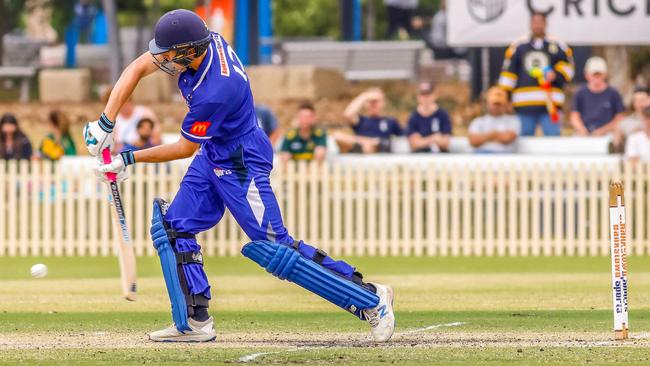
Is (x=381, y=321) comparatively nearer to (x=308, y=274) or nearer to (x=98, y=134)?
(x=308, y=274)

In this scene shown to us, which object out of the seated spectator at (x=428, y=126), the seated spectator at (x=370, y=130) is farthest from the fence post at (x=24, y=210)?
the seated spectator at (x=428, y=126)

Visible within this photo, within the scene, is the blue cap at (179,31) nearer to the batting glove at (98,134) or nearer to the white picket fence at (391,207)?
the batting glove at (98,134)

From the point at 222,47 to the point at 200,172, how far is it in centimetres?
79

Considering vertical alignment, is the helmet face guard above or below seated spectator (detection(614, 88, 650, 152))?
above

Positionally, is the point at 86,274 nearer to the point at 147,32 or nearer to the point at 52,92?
the point at 52,92

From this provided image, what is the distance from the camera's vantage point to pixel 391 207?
19.1 metres

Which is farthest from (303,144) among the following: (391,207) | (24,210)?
(24,210)

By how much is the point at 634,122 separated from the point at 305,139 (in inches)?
169

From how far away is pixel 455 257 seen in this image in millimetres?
18953

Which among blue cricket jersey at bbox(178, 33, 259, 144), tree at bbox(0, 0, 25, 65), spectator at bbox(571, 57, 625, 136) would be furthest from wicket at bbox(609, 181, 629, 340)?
tree at bbox(0, 0, 25, 65)

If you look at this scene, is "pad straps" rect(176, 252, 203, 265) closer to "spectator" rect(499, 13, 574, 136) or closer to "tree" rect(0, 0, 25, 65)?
"spectator" rect(499, 13, 574, 136)

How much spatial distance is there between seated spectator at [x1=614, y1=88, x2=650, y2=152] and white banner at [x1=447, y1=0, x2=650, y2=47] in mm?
2861

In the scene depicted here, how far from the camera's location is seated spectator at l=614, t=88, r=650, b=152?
64.6 feet

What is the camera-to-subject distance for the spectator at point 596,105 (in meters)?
21.0
